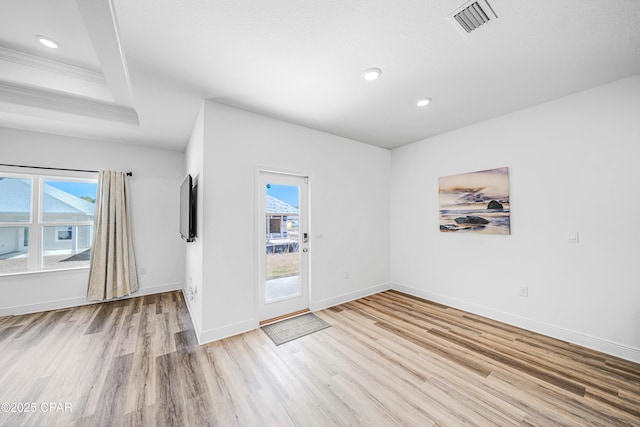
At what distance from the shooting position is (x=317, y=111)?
10.1ft

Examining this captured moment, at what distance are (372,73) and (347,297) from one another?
3.28 meters

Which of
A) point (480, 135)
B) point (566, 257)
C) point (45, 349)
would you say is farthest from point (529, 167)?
point (45, 349)

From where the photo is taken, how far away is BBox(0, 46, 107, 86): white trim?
2271mm

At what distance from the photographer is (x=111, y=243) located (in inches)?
156

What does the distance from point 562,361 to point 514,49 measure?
297 cm

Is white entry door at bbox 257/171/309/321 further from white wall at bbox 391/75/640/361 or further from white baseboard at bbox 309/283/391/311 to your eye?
white wall at bbox 391/75/640/361

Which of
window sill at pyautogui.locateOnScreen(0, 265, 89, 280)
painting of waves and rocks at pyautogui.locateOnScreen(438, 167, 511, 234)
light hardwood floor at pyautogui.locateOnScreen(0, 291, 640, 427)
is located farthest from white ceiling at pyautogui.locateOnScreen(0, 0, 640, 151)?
light hardwood floor at pyautogui.locateOnScreen(0, 291, 640, 427)

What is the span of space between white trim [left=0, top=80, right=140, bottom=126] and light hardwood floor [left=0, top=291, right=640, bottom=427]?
284cm

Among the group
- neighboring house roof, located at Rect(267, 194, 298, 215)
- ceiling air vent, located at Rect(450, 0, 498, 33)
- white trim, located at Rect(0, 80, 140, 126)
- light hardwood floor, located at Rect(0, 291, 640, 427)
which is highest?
white trim, located at Rect(0, 80, 140, 126)

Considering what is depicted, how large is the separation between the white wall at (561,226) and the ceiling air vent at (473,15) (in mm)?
1999

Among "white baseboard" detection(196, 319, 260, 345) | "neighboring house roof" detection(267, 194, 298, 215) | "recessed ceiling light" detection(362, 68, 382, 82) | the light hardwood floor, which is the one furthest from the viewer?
"neighboring house roof" detection(267, 194, 298, 215)

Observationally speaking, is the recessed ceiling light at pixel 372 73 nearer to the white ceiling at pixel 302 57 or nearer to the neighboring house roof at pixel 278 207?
the white ceiling at pixel 302 57

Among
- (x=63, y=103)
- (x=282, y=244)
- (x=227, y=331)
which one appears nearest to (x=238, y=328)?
(x=227, y=331)

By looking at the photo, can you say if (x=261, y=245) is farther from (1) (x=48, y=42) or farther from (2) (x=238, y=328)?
(1) (x=48, y=42)
